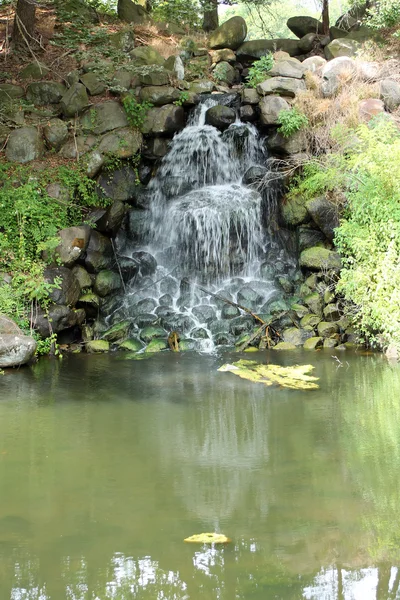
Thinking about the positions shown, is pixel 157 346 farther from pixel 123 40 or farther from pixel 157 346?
pixel 123 40

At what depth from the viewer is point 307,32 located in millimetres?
18828

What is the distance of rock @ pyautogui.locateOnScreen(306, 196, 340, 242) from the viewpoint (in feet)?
40.7

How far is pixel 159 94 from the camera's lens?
14805 millimetres

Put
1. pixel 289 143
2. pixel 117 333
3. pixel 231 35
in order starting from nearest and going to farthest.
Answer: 1. pixel 117 333
2. pixel 289 143
3. pixel 231 35

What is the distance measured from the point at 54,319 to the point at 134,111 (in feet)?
18.9

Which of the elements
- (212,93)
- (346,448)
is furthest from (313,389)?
(212,93)

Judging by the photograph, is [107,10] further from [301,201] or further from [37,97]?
[301,201]

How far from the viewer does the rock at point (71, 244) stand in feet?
39.0

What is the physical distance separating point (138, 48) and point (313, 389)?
11762 millimetres

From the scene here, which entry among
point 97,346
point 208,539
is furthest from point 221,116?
point 208,539

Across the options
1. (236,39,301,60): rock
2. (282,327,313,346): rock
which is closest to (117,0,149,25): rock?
(236,39,301,60): rock

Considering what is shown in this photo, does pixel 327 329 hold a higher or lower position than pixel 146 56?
lower

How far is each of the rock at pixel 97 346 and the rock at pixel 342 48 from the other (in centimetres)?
984

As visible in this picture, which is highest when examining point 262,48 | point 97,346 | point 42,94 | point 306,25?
point 306,25
